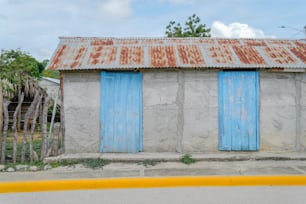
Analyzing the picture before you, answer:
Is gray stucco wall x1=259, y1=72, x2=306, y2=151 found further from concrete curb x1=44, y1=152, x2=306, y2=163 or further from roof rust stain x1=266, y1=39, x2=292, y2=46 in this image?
roof rust stain x1=266, y1=39, x2=292, y2=46

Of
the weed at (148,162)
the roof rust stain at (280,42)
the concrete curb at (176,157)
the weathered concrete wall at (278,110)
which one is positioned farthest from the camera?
the roof rust stain at (280,42)

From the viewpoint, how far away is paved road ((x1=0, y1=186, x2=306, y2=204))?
378 cm

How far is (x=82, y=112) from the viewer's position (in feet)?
20.6

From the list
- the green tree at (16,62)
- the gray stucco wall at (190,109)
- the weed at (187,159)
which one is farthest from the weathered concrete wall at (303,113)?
the green tree at (16,62)

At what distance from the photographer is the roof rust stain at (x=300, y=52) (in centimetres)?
656

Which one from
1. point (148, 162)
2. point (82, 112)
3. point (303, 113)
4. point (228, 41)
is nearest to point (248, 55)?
point (228, 41)

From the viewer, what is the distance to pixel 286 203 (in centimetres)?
363

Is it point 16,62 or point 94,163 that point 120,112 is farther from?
point 16,62

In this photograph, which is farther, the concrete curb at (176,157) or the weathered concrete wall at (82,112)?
the weathered concrete wall at (82,112)

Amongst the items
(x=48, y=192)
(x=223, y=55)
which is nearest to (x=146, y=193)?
(x=48, y=192)

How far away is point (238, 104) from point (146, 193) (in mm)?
3687

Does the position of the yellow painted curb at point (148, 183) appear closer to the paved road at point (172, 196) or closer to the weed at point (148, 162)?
the paved road at point (172, 196)

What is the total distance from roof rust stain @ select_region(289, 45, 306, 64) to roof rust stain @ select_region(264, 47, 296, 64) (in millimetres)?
263

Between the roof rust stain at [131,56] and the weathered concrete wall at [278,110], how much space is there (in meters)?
3.50
